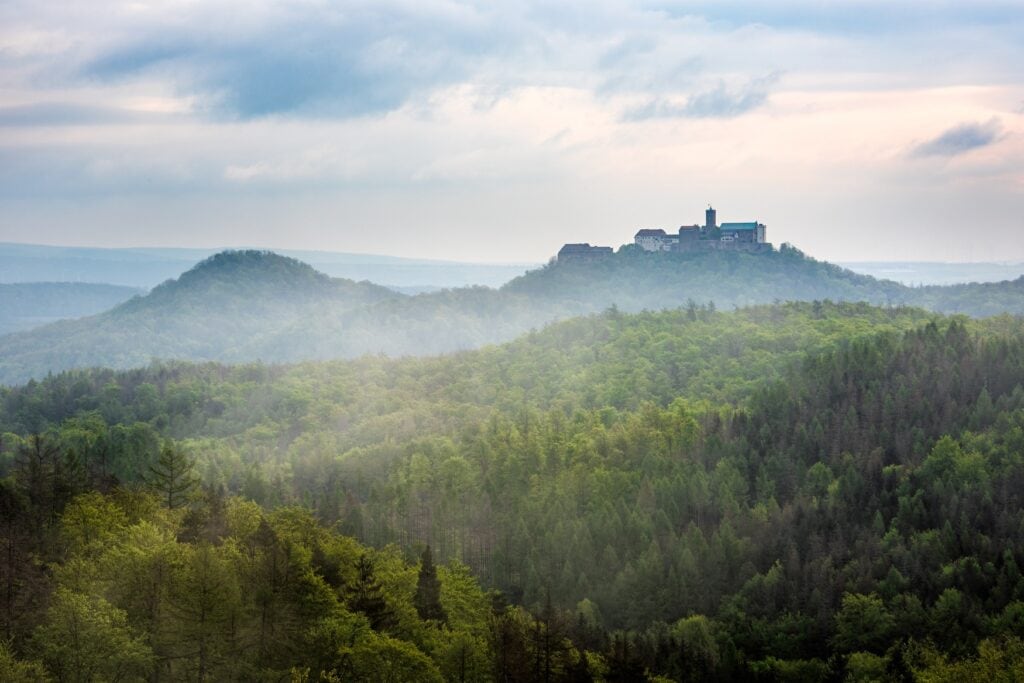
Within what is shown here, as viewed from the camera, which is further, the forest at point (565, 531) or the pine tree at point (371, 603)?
the pine tree at point (371, 603)

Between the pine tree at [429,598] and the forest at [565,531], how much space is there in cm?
28

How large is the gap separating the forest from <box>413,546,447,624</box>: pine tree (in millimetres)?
278

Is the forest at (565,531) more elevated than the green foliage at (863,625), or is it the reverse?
the forest at (565,531)

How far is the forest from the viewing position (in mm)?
51312

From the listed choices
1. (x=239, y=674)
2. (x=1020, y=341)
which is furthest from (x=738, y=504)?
(x=239, y=674)

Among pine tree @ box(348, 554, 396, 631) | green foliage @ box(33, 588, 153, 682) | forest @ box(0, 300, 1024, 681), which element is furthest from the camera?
pine tree @ box(348, 554, 396, 631)

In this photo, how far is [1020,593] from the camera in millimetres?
83125

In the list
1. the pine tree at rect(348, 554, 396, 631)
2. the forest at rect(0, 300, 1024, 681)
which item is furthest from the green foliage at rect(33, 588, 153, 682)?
the pine tree at rect(348, 554, 396, 631)

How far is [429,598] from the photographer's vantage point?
66875 millimetres

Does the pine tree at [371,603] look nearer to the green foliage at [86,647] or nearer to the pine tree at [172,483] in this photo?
the green foliage at [86,647]

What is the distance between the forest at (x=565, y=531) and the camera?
5131 centimetres

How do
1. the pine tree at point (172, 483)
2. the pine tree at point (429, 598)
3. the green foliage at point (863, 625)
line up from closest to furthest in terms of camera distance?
the pine tree at point (429, 598), the pine tree at point (172, 483), the green foliage at point (863, 625)

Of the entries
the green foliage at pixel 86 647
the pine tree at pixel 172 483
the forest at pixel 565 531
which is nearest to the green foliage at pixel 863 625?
the forest at pixel 565 531

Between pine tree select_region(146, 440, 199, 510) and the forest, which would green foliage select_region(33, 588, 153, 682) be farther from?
pine tree select_region(146, 440, 199, 510)
